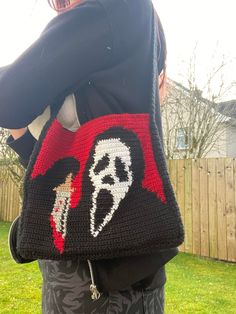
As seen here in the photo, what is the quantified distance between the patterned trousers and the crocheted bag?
11cm

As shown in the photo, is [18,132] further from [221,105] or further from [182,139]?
[221,105]

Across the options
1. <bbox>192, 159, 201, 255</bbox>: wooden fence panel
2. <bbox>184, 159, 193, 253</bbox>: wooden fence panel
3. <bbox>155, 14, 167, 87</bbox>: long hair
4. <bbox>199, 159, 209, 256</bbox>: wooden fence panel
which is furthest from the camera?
<bbox>184, 159, 193, 253</bbox>: wooden fence panel

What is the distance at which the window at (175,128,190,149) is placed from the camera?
30.9 feet

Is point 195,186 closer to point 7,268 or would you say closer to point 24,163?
point 7,268

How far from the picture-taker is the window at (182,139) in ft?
30.9

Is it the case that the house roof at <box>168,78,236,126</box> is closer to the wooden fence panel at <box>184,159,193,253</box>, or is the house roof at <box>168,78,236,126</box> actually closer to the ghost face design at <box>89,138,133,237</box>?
the wooden fence panel at <box>184,159,193,253</box>

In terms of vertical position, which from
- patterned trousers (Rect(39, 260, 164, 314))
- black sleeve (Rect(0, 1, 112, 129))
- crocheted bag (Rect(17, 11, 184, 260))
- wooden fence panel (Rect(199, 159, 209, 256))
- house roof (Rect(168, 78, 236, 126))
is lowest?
wooden fence panel (Rect(199, 159, 209, 256))

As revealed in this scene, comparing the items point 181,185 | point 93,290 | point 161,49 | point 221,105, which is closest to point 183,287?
point 181,185

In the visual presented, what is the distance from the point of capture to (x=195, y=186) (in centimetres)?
603

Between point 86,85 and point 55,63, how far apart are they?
4.0 inches

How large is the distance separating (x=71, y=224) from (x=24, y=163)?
1.01 ft

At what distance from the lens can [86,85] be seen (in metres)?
0.96

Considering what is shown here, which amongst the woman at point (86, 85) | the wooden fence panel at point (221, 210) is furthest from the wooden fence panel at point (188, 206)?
the woman at point (86, 85)

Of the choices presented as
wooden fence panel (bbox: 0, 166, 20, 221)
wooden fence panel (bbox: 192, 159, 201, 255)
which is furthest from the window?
wooden fence panel (bbox: 0, 166, 20, 221)
